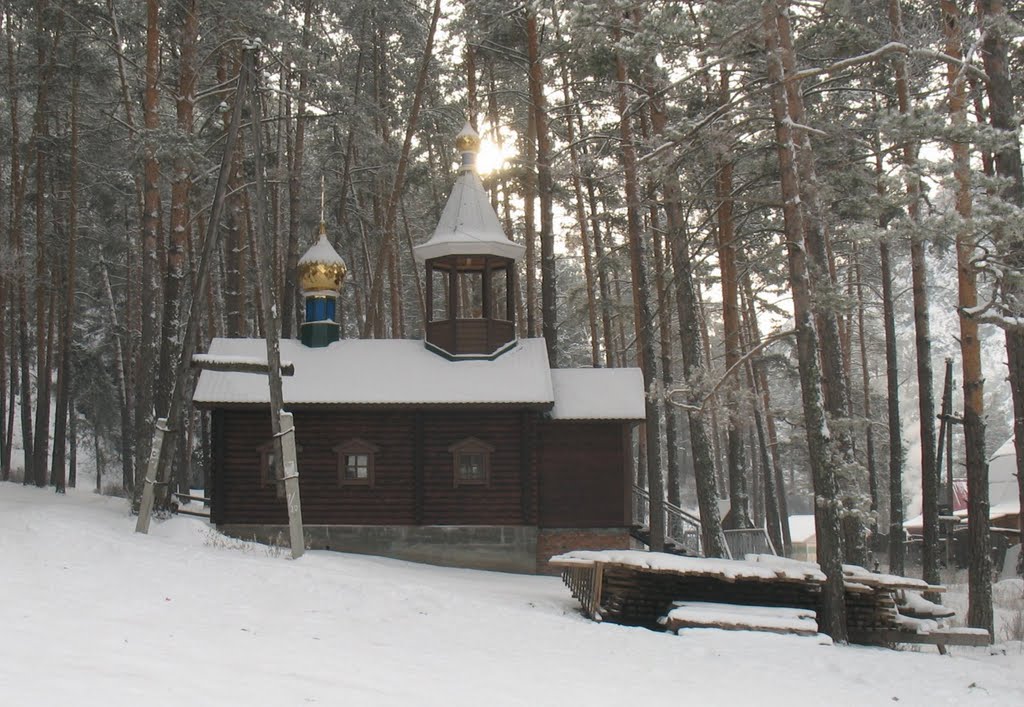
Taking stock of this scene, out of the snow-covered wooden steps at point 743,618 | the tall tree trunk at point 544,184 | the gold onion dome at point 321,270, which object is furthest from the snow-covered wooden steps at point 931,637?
the gold onion dome at point 321,270

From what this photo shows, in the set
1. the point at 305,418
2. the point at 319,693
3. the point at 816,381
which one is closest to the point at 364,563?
the point at 305,418

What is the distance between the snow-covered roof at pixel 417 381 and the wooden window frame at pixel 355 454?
999mm

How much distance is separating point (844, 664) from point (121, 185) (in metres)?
23.7

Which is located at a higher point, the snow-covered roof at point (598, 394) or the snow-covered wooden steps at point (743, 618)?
the snow-covered roof at point (598, 394)

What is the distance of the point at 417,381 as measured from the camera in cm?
1962

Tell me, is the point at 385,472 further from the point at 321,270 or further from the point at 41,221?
the point at 41,221

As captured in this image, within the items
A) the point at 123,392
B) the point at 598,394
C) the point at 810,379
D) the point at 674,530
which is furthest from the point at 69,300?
the point at 810,379

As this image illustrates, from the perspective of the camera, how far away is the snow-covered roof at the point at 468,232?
20.5 metres

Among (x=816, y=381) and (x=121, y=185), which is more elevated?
(x=121, y=185)

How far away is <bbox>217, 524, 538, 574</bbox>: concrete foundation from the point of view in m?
19.0

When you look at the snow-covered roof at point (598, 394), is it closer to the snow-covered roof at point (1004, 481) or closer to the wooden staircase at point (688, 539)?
the wooden staircase at point (688, 539)

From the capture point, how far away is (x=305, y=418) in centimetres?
1948

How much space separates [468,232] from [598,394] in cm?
438

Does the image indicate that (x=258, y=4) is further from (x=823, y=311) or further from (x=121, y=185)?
(x=823, y=311)
